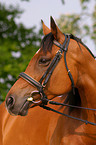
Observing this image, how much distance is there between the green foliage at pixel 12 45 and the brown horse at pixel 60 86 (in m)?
6.10

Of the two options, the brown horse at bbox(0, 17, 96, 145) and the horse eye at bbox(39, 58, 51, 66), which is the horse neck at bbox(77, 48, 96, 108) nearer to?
the brown horse at bbox(0, 17, 96, 145)

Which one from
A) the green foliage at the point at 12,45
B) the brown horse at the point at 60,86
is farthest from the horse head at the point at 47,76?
the green foliage at the point at 12,45

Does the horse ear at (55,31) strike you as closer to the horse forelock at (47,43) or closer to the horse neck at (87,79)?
the horse forelock at (47,43)

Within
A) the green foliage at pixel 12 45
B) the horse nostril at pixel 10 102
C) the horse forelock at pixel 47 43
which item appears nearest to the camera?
the horse nostril at pixel 10 102

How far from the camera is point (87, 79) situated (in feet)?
10.3

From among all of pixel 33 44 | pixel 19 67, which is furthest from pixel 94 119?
pixel 33 44

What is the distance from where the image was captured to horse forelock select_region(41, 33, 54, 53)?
3.01 meters

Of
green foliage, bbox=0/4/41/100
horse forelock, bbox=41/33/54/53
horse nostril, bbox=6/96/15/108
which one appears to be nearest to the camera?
horse nostril, bbox=6/96/15/108

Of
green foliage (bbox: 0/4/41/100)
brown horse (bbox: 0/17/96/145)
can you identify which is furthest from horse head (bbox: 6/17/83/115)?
green foliage (bbox: 0/4/41/100)

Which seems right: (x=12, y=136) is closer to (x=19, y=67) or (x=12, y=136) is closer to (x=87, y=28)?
(x=19, y=67)

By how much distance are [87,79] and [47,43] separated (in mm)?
787

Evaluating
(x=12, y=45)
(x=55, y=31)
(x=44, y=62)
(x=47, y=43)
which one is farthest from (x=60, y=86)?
(x=12, y=45)

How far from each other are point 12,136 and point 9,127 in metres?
0.21

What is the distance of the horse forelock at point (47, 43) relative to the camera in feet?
9.89
